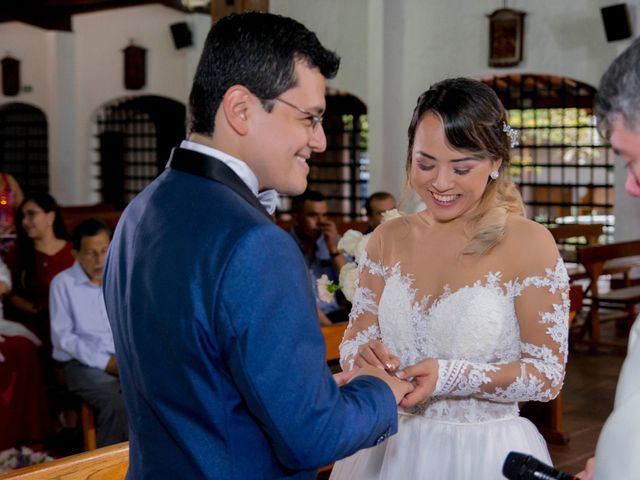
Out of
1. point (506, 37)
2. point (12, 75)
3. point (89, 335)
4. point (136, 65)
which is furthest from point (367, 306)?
point (12, 75)

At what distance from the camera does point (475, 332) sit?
7.43ft

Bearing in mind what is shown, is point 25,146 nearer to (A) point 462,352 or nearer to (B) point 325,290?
(B) point 325,290

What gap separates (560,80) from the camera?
10.6m

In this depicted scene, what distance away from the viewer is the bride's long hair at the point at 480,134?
2254mm

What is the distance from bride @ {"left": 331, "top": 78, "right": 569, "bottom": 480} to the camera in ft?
→ 7.20

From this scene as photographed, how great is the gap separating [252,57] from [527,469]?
2.53 ft

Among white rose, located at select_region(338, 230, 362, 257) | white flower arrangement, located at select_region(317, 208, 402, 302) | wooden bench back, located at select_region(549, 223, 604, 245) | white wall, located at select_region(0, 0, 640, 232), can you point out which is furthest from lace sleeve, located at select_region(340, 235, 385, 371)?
white wall, located at select_region(0, 0, 640, 232)

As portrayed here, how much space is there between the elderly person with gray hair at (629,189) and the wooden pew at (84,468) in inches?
46.3

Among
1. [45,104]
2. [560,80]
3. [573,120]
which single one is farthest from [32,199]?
[45,104]

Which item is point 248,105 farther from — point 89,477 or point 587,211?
point 587,211

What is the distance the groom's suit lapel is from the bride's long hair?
0.90m

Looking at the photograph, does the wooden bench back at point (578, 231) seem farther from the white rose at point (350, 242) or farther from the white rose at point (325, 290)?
the white rose at point (350, 242)

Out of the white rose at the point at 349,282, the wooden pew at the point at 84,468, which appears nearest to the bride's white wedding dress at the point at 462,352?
the wooden pew at the point at 84,468

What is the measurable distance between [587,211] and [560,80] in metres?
1.85
